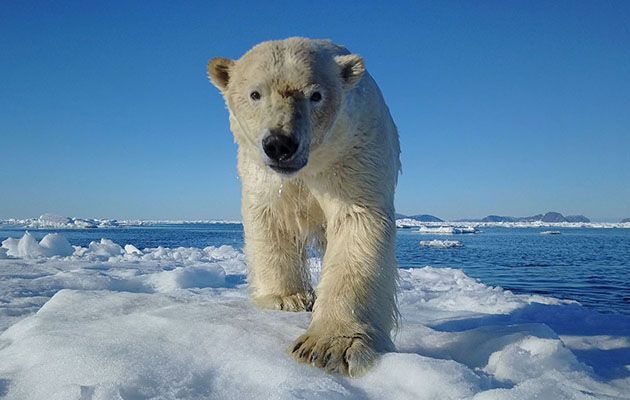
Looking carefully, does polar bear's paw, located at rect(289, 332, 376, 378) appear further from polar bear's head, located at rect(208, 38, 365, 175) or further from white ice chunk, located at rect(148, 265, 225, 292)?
white ice chunk, located at rect(148, 265, 225, 292)

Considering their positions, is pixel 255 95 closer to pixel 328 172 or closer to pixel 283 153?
pixel 283 153

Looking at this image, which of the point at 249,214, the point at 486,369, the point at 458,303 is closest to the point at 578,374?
the point at 486,369

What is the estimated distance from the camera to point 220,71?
10.3ft

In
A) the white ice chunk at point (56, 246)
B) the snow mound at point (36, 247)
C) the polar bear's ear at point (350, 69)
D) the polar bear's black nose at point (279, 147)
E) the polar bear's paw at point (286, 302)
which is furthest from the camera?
the white ice chunk at point (56, 246)

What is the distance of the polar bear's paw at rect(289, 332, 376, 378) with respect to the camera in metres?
2.15

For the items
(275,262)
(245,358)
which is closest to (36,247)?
(275,262)

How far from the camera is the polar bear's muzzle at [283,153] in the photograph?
2.43 m

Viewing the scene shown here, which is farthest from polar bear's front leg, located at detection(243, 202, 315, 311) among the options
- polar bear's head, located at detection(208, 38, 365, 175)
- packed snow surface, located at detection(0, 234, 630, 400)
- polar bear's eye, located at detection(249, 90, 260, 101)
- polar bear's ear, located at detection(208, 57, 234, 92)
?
polar bear's eye, located at detection(249, 90, 260, 101)

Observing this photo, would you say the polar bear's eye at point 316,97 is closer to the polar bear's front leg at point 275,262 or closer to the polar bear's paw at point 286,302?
the polar bear's front leg at point 275,262

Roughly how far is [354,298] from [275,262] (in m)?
1.17

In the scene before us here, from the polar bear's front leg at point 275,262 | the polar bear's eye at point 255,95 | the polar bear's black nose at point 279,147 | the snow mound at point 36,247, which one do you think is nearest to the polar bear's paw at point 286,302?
the polar bear's front leg at point 275,262

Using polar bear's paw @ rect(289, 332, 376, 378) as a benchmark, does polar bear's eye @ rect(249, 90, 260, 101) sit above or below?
above

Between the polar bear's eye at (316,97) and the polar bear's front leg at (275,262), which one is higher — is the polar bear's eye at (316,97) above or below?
above

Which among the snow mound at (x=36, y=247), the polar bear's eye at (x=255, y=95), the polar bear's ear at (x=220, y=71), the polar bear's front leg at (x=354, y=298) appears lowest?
the snow mound at (x=36, y=247)
